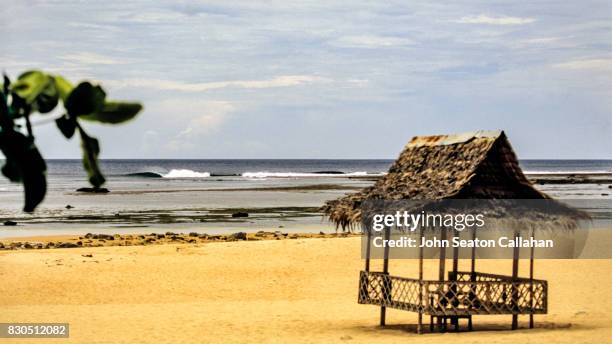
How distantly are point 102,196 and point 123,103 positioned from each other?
221ft

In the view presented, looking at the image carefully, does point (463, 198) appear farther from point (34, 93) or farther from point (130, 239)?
point (130, 239)

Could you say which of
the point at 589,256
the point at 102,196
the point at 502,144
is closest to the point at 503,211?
the point at 502,144

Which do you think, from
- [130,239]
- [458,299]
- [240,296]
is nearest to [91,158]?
[458,299]

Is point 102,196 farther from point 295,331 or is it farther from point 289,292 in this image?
point 295,331

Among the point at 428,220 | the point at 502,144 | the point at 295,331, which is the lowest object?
the point at 295,331

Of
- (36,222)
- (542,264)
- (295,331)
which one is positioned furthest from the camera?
(36,222)

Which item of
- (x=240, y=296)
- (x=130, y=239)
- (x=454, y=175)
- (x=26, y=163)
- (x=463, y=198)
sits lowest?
(x=240, y=296)

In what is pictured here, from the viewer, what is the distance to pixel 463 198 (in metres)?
15.4

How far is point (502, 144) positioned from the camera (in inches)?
635

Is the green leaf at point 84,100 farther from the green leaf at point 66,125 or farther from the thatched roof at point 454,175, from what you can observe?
the thatched roof at point 454,175

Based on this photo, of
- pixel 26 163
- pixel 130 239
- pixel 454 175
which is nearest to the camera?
pixel 26 163

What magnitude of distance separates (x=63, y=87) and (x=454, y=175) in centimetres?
1520

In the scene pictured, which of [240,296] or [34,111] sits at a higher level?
[34,111]

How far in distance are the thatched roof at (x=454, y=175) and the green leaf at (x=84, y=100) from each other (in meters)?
14.5
